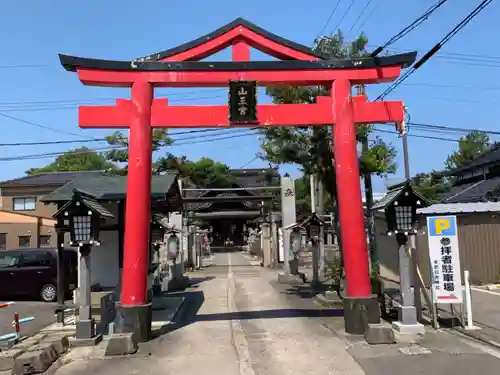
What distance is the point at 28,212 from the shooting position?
44281 millimetres

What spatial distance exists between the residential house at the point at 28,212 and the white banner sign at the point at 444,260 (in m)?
30.1

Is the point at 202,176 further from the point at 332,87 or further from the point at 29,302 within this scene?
the point at 332,87

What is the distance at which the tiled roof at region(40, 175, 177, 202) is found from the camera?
1494cm

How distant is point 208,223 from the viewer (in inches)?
2438

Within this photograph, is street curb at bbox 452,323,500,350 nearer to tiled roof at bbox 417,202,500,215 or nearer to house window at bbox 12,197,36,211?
tiled roof at bbox 417,202,500,215

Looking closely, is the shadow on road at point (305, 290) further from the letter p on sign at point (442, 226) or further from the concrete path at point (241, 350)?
the letter p on sign at point (442, 226)

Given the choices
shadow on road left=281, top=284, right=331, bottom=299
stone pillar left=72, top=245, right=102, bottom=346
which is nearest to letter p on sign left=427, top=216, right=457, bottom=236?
shadow on road left=281, top=284, right=331, bottom=299

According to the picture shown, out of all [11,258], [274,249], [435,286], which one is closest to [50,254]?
[11,258]

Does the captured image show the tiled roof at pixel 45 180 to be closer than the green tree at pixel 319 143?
No

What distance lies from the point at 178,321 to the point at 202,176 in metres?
42.2

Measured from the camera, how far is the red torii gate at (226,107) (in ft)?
34.4

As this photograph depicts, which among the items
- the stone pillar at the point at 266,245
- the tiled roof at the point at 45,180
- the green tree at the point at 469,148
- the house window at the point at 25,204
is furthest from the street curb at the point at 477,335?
the green tree at the point at 469,148


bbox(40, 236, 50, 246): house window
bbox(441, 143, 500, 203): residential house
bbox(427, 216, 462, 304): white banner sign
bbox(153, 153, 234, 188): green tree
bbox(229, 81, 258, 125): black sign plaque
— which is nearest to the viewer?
bbox(427, 216, 462, 304): white banner sign

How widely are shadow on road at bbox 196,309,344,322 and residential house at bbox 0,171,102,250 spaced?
2545cm
